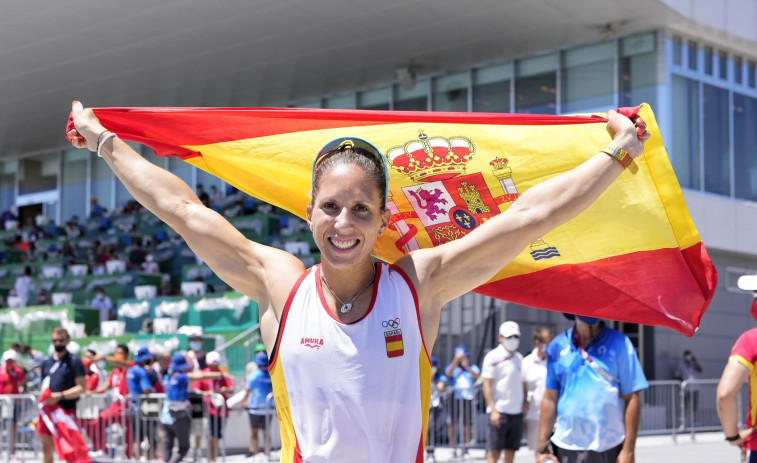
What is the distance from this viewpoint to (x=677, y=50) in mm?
25625

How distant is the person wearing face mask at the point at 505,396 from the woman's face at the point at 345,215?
10961 mm

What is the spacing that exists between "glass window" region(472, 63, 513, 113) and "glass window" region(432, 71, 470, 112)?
1.00ft

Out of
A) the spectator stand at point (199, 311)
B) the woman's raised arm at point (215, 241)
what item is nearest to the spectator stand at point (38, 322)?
the spectator stand at point (199, 311)

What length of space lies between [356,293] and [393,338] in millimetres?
190

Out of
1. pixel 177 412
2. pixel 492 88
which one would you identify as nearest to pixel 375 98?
pixel 492 88

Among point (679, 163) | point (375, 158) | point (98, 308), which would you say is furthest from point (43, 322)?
point (375, 158)

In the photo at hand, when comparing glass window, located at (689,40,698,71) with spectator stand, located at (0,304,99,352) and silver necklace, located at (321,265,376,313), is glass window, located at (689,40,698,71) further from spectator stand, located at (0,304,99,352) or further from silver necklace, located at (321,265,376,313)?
silver necklace, located at (321,265,376,313)

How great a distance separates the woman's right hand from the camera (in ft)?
11.8

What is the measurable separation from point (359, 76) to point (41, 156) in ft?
54.9

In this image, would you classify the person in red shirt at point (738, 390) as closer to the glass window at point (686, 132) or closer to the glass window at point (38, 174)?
the glass window at point (686, 132)

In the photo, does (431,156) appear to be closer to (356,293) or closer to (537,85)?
(356,293)

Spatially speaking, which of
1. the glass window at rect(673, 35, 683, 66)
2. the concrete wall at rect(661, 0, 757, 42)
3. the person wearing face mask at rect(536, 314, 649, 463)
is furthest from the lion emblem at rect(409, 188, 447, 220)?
the glass window at rect(673, 35, 683, 66)

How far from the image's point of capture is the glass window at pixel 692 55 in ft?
85.3

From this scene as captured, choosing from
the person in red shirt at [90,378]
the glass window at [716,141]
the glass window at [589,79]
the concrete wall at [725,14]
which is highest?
the concrete wall at [725,14]
